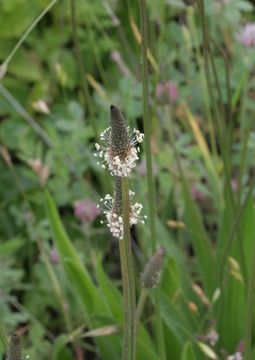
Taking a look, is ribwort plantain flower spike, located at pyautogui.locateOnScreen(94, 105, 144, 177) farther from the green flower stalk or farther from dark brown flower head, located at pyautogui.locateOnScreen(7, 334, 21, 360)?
dark brown flower head, located at pyautogui.locateOnScreen(7, 334, 21, 360)

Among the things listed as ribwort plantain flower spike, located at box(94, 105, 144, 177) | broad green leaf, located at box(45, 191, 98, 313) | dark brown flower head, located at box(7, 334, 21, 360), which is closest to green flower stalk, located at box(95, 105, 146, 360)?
ribwort plantain flower spike, located at box(94, 105, 144, 177)

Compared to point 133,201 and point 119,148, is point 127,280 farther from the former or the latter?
point 133,201

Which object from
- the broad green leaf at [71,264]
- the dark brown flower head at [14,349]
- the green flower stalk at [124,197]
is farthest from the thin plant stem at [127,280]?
the broad green leaf at [71,264]

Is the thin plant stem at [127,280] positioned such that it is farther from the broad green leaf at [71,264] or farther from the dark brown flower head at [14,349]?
the broad green leaf at [71,264]

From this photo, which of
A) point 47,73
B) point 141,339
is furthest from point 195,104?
point 141,339

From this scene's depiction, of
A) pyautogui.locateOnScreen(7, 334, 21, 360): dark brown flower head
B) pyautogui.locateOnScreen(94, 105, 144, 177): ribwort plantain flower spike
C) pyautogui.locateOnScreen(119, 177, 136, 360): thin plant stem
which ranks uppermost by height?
pyautogui.locateOnScreen(94, 105, 144, 177): ribwort plantain flower spike

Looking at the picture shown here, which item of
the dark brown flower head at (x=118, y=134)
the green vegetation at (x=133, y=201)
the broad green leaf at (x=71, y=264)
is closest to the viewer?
the dark brown flower head at (x=118, y=134)

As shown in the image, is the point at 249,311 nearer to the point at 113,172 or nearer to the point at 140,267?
the point at 113,172
